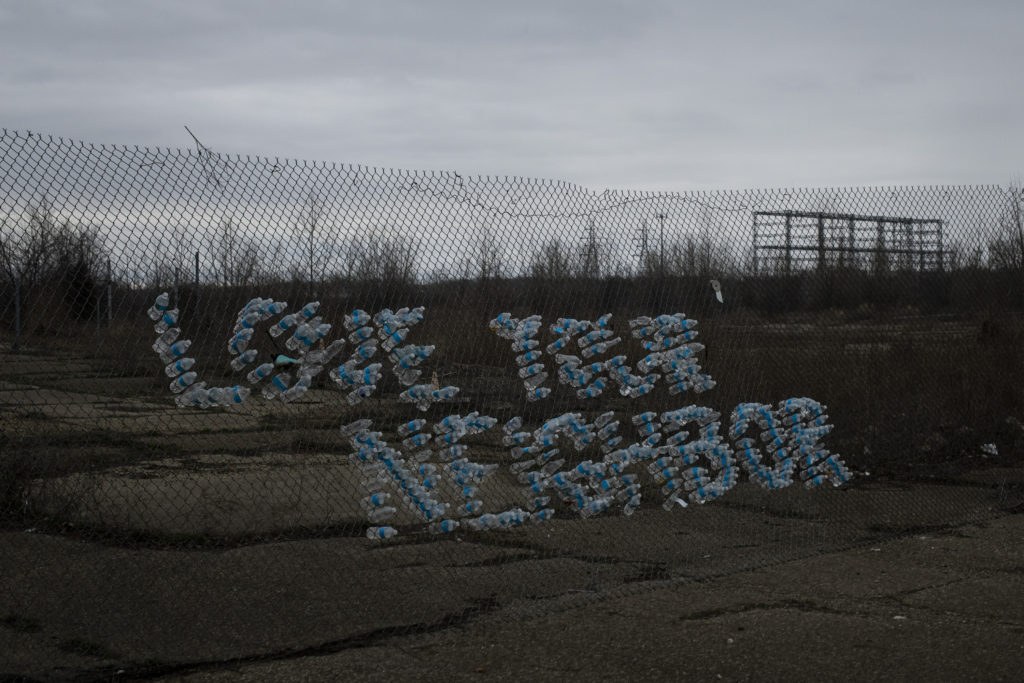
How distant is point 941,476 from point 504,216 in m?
4.88

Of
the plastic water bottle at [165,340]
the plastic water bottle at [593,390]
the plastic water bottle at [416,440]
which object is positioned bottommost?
the plastic water bottle at [416,440]

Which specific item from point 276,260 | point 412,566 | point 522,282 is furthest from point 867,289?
point 276,260

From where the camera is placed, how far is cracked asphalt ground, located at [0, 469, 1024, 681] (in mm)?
4621

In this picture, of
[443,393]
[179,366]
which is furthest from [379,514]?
[179,366]

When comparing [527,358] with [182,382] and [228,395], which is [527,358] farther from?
[182,382]

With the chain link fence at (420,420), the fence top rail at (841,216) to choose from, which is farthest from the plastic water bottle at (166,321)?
the fence top rail at (841,216)

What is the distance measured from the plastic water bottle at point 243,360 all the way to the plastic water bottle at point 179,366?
17 cm

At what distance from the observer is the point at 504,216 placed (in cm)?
590

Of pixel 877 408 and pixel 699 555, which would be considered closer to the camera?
pixel 699 555

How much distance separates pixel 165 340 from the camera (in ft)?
15.1

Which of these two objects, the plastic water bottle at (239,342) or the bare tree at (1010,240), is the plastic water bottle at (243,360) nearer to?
the plastic water bottle at (239,342)

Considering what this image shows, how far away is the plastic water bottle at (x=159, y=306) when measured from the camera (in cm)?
459

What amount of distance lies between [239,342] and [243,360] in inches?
3.1

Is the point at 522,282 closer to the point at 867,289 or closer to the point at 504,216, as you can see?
the point at 504,216
